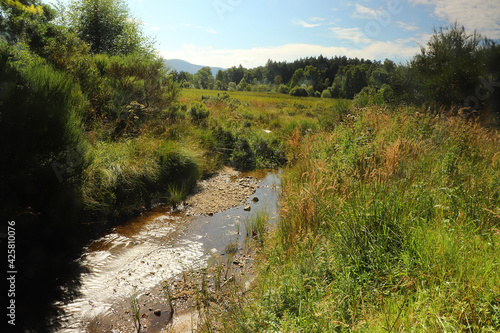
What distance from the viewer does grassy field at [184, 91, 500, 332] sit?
2359 millimetres

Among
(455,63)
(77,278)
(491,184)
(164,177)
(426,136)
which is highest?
(455,63)

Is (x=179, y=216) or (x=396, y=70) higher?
(x=396, y=70)

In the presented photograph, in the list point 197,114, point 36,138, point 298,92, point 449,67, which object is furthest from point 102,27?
point 298,92

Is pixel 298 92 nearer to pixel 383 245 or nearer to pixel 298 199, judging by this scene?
pixel 298 199

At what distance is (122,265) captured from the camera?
509 cm

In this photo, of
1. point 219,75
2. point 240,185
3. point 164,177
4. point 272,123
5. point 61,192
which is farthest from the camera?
point 219,75

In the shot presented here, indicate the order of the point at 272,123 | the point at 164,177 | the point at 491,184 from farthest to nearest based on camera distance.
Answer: the point at 272,123, the point at 164,177, the point at 491,184

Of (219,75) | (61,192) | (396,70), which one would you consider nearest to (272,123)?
(396,70)

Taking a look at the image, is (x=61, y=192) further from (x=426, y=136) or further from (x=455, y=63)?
(x=455, y=63)

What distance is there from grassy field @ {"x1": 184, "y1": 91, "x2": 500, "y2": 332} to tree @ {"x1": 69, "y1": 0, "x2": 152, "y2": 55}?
1704cm

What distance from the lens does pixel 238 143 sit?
13125 millimetres

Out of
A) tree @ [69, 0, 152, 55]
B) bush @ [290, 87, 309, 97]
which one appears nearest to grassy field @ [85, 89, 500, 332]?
tree @ [69, 0, 152, 55]

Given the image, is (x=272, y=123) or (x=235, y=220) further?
(x=272, y=123)

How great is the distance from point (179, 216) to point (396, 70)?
46.8 feet
